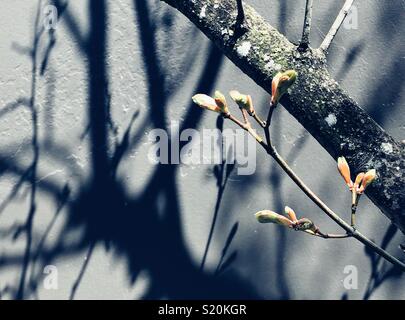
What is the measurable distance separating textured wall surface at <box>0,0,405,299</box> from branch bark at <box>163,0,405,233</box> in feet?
4.61

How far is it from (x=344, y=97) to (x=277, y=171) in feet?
4.92

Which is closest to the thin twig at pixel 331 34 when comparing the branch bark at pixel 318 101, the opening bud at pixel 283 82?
the branch bark at pixel 318 101

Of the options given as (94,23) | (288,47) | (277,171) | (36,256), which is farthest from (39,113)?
(288,47)

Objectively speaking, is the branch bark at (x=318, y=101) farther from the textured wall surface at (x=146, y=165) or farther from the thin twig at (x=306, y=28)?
the textured wall surface at (x=146, y=165)

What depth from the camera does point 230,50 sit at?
7.78ft

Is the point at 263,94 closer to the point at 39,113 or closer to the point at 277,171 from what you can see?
the point at 277,171

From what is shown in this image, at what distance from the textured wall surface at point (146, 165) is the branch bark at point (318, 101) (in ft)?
4.61
